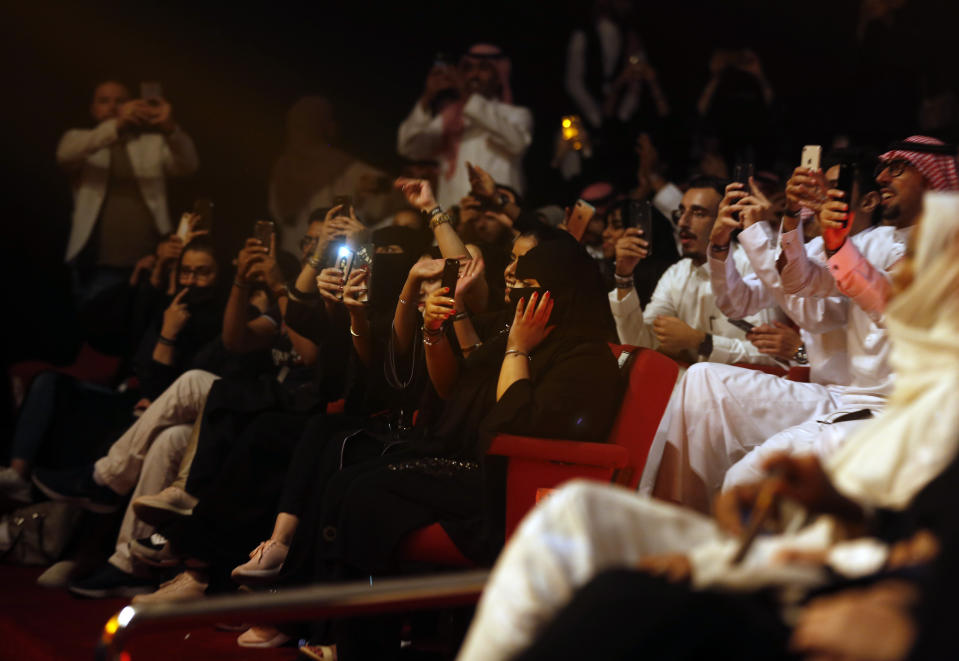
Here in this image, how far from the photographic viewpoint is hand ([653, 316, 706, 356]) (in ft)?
11.9

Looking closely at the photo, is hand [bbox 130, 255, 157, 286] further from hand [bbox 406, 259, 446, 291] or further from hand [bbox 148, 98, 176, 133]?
hand [bbox 406, 259, 446, 291]

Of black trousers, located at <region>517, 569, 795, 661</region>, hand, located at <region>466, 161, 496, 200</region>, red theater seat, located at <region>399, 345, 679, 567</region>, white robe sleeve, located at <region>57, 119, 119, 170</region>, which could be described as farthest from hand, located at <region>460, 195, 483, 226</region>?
black trousers, located at <region>517, 569, 795, 661</region>

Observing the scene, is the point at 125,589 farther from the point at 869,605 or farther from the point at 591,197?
the point at 869,605

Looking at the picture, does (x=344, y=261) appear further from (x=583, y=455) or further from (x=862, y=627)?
(x=862, y=627)

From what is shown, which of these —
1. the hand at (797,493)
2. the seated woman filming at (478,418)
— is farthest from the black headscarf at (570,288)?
the hand at (797,493)

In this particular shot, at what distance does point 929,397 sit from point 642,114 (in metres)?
4.38

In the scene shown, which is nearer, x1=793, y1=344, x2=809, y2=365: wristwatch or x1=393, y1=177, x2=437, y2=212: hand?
x1=793, y1=344, x2=809, y2=365: wristwatch

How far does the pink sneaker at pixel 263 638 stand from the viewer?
3.22 m

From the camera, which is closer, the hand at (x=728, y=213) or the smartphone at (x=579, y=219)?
the hand at (x=728, y=213)

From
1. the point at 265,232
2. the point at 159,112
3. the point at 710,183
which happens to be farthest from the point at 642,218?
the point at 159,112

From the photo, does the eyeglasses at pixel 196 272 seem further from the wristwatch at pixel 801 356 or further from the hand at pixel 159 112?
the wristwatch at pixel 801 356

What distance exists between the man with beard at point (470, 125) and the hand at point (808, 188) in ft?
8.96

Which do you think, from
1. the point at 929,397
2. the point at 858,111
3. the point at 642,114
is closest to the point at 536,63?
the point at 642,114

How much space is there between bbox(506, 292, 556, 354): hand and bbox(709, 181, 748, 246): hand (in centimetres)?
62
